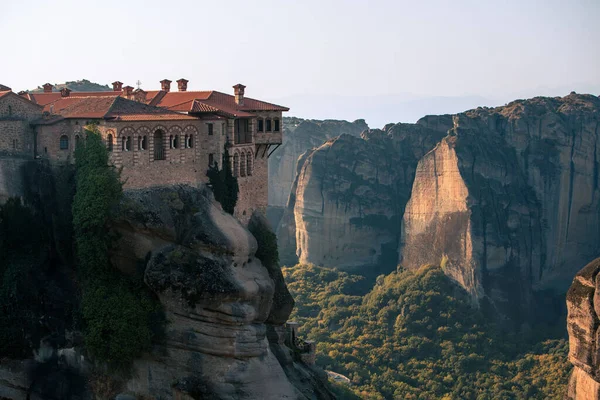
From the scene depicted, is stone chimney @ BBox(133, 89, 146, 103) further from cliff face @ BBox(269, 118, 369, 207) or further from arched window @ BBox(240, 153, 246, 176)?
cliff face @ BBox(269, 118, 369, 207)

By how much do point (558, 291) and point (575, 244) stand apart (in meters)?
5.11

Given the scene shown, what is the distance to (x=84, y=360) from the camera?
47.4 metres

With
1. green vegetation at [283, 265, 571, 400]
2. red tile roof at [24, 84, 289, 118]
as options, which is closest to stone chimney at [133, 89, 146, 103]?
red tile roof at [24, 84, 289, 118]

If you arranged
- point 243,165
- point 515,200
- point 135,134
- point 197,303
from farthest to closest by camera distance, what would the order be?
point 515,200 → point 243,165 → point 135,134 → point 197,303

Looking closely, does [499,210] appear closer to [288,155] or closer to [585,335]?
[288,155]

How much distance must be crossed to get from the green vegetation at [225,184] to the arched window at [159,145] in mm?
2750

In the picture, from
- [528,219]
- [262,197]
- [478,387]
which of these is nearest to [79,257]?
[262,197]

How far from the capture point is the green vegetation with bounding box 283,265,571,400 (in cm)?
7925

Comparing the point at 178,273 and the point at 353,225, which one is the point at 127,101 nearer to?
the point at 178,273

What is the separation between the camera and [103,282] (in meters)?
47.5

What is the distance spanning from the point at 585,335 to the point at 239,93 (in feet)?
68.4

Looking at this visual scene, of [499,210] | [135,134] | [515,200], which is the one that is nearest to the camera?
[135,134]

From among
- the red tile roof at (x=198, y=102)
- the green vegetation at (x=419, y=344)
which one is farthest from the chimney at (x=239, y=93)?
the green vegetation at (x=419, y=344)

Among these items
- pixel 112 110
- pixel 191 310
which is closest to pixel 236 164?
pixel 112 110
